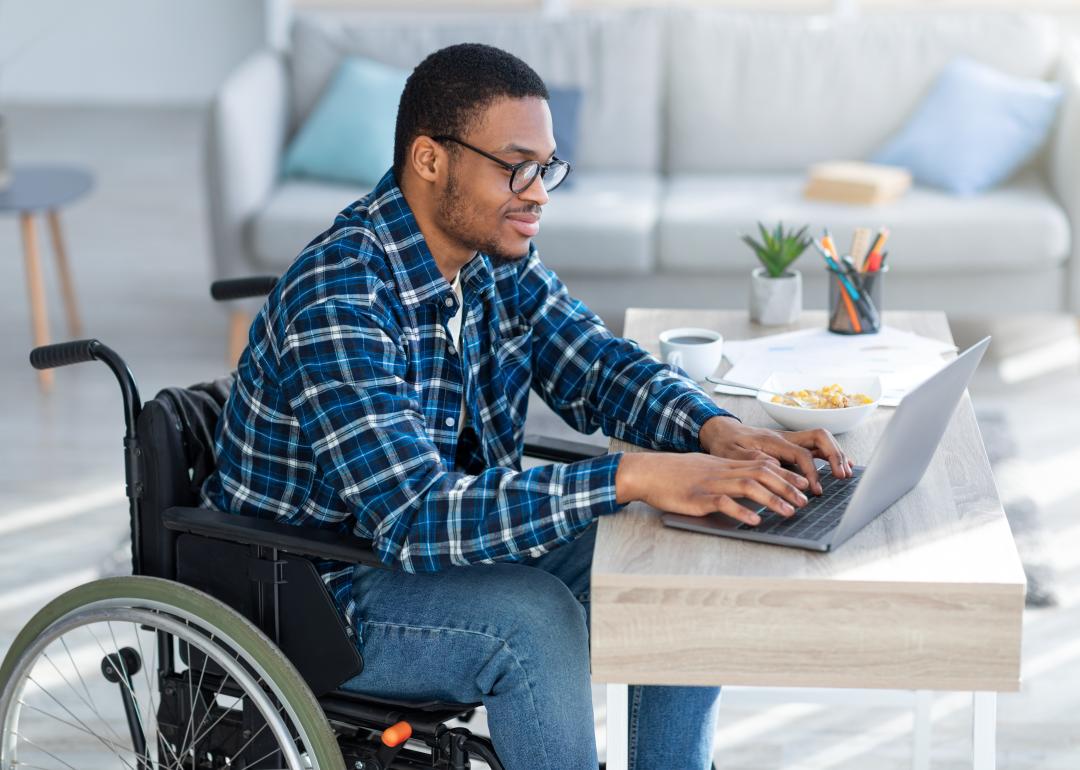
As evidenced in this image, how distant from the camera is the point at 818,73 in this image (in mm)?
4059

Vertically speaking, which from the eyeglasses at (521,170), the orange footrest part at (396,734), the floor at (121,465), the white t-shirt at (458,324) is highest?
the eyeglasses at (521,170)

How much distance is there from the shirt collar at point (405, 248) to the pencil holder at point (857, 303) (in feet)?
2.30

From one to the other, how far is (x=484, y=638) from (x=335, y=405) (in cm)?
30

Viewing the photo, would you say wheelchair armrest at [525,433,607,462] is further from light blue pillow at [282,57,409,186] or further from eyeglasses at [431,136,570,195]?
light blue pillow at [282,57,409,186]

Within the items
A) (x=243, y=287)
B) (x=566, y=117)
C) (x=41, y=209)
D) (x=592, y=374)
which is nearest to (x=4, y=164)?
(x=41, y=209)

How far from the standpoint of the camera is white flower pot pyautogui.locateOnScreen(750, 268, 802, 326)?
2.20 metres

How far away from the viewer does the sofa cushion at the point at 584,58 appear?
4.11 m

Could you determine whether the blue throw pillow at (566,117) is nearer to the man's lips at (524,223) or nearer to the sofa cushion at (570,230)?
the sofa cushion at (570,230)

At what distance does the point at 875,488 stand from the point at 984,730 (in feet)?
1.01

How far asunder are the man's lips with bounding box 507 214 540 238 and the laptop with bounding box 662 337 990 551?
0.37 metres

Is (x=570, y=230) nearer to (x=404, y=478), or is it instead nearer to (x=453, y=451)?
(x=453, y=451)

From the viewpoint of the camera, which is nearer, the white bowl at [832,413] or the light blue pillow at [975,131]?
the white bowl at [832,413]

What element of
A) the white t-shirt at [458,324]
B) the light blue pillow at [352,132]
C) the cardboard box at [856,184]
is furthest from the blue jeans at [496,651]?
the light blue pillow at [352,132]

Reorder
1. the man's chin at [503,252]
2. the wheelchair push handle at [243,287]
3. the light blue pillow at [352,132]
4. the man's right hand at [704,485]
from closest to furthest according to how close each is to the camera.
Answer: the man's right hand at [704,485]
the man's chin at [503,252]
the wheelchair push handle at [243,287]
the light blue pillow at [352,132]
